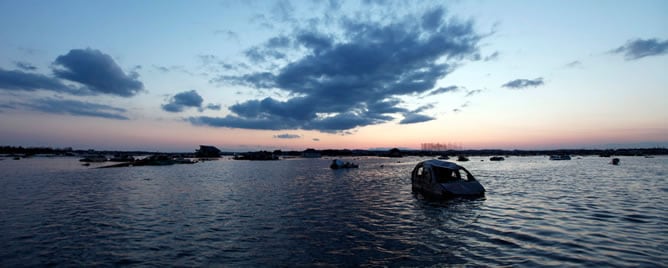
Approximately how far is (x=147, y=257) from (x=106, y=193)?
2909 centimetres

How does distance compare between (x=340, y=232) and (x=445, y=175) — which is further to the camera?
(x=445, y=175)

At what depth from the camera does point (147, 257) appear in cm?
1417

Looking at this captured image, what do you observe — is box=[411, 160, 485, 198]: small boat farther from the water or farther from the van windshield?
the water

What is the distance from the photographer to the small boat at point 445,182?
31.7 metres

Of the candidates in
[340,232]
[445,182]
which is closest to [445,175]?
[445,182]

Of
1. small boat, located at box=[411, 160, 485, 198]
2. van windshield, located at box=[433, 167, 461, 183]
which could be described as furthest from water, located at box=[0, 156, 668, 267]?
van windshield, located at box=[433, 167, 461, 183]

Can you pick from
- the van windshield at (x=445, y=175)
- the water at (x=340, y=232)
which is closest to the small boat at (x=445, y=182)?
the van windshield at (x=445, y=175)

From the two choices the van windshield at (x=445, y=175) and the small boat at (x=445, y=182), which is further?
the van windshield at (x=445, y=175)

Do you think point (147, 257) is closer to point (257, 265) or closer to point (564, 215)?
point (257, 265)

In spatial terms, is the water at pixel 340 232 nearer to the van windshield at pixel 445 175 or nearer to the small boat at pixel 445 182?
the small boat at pixel 445 182

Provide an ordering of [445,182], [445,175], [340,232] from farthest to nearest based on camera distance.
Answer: [445,175] → [445,182] → [340,232]

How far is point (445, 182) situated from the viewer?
33000 millimetres

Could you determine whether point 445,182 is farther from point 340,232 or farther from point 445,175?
point 340,232

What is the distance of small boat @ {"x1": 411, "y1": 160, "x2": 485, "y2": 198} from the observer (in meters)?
31.7
